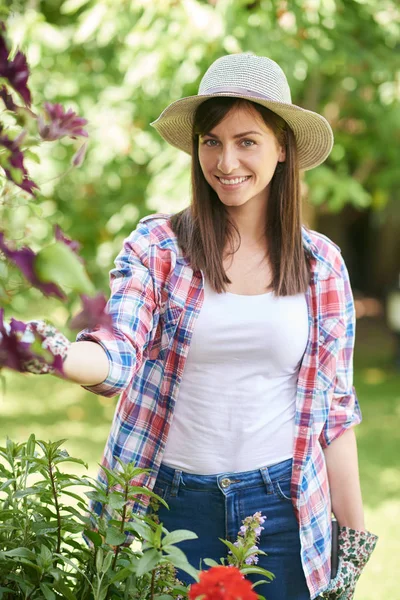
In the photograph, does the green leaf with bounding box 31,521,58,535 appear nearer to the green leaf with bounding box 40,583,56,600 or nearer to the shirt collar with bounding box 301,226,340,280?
the green leaf with bounding box 40,583,56,600

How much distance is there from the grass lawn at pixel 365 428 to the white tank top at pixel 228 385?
254 centimetres

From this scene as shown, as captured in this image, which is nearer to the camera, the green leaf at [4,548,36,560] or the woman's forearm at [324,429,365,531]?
the green leaf at [4,548,36,560]

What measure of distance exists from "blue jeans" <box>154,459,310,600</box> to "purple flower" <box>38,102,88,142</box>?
1.03 metres

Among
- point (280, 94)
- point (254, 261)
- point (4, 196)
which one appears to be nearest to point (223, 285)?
point (254, 261)

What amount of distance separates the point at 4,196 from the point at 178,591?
2.27ft

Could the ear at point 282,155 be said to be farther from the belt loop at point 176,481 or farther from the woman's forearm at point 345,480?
the belt loop at point 176,481

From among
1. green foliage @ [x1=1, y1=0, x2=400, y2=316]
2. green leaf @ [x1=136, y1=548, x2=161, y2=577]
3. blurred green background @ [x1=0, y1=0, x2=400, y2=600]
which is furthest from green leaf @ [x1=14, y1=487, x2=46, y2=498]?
green foliage @ [x1=1, y1=0, x2=400, y2=316]

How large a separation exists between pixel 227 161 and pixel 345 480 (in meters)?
0.85

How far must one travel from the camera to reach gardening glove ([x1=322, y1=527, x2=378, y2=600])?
2107 mm

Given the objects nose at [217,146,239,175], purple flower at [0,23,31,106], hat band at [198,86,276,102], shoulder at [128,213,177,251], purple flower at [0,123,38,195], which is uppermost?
hat band at [198,86,276,102]

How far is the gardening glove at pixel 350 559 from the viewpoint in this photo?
2.11 m

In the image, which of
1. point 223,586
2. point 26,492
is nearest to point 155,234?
point 26,492

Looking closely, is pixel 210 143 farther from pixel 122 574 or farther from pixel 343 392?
pixel 122 574

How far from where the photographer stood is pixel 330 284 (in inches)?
84.5
